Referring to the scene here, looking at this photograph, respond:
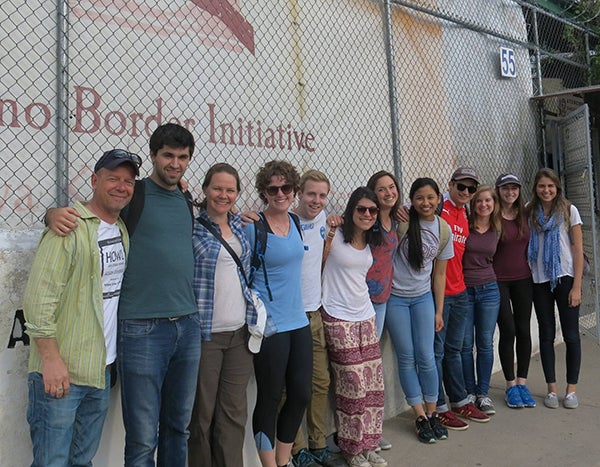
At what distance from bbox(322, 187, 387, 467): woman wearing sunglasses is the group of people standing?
11mm

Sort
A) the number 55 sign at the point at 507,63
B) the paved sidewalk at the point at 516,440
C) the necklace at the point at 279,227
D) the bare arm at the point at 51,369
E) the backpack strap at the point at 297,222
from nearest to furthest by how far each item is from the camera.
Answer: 1. the bare arm at the point at 51,369
2. the necklace at the point at 279,227
3. the backpack strap at the point at 297,222
4. the paved sidewalk at the point at 516,440
5. the number 55 sign at the point at 507,63

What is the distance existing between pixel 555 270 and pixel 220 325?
9.84 ft

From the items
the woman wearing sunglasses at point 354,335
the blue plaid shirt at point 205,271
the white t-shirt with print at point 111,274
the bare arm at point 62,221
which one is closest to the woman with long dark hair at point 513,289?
the woman wearing sunglasses at point 354,335

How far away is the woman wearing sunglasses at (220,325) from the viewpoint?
2797 mm

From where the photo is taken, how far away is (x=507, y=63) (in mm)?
6387

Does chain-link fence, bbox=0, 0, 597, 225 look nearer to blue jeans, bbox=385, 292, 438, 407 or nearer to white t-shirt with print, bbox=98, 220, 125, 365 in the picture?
white t-shirt with print, bbox=98, 220, 125, 365

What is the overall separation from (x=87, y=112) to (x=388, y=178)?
2010mm

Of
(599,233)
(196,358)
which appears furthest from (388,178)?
(599,233)

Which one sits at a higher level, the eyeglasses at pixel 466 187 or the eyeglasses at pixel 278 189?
the eyeglasses at pixel 466 187

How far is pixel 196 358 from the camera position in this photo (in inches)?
106

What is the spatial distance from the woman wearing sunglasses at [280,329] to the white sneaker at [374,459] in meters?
0.67

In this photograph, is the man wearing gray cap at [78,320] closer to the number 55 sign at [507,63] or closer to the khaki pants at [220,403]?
the khaki pants at [220,403]

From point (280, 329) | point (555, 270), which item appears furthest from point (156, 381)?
point (555, 270)

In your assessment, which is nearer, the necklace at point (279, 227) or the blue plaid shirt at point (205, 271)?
the blue plaid shirt at point (205, 271)
